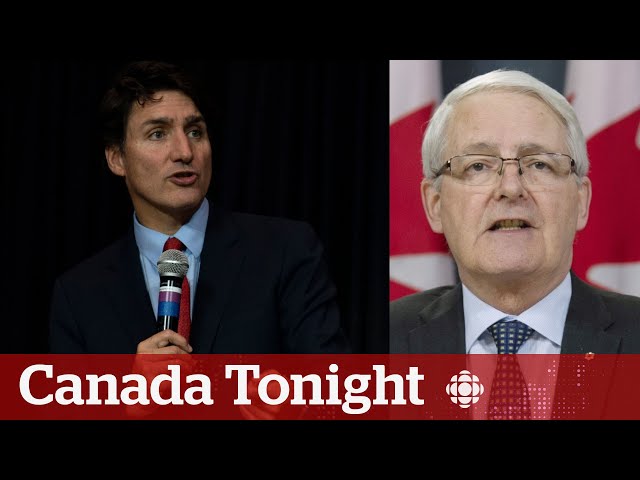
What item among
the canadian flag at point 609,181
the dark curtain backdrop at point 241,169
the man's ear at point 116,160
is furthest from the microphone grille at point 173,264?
the canadian flag at point 609,181

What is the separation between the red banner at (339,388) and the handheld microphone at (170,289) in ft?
0.46

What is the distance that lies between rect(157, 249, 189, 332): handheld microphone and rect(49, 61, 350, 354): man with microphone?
0.79 feet

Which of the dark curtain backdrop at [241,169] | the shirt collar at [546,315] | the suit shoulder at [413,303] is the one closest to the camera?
the shirt collar at [546,315]

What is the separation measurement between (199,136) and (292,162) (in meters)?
0.65

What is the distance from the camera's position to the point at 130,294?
274 centimetres

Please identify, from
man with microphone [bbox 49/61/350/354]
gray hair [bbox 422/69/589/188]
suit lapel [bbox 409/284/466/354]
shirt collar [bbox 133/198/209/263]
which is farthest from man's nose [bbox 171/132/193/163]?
suit lapel [bbox 409/284/466/354]

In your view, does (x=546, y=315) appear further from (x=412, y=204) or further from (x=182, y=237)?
(x=182, y=237)

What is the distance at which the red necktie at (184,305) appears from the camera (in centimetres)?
249

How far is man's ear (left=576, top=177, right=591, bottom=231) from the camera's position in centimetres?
270

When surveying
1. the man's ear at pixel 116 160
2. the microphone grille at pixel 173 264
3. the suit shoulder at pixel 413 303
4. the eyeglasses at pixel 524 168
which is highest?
the man's ear at pixel 116 160

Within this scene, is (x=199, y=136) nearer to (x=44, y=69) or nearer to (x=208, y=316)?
(x=208, y=316)

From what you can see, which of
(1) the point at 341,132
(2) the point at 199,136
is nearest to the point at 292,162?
(1) the point at 341,132

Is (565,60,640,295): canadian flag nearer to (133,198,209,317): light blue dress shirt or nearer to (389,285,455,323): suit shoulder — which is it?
(389,285,455,323): suit shoulder

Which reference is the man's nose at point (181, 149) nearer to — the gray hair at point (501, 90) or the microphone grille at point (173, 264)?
the microphone grille at point (173, 264)
